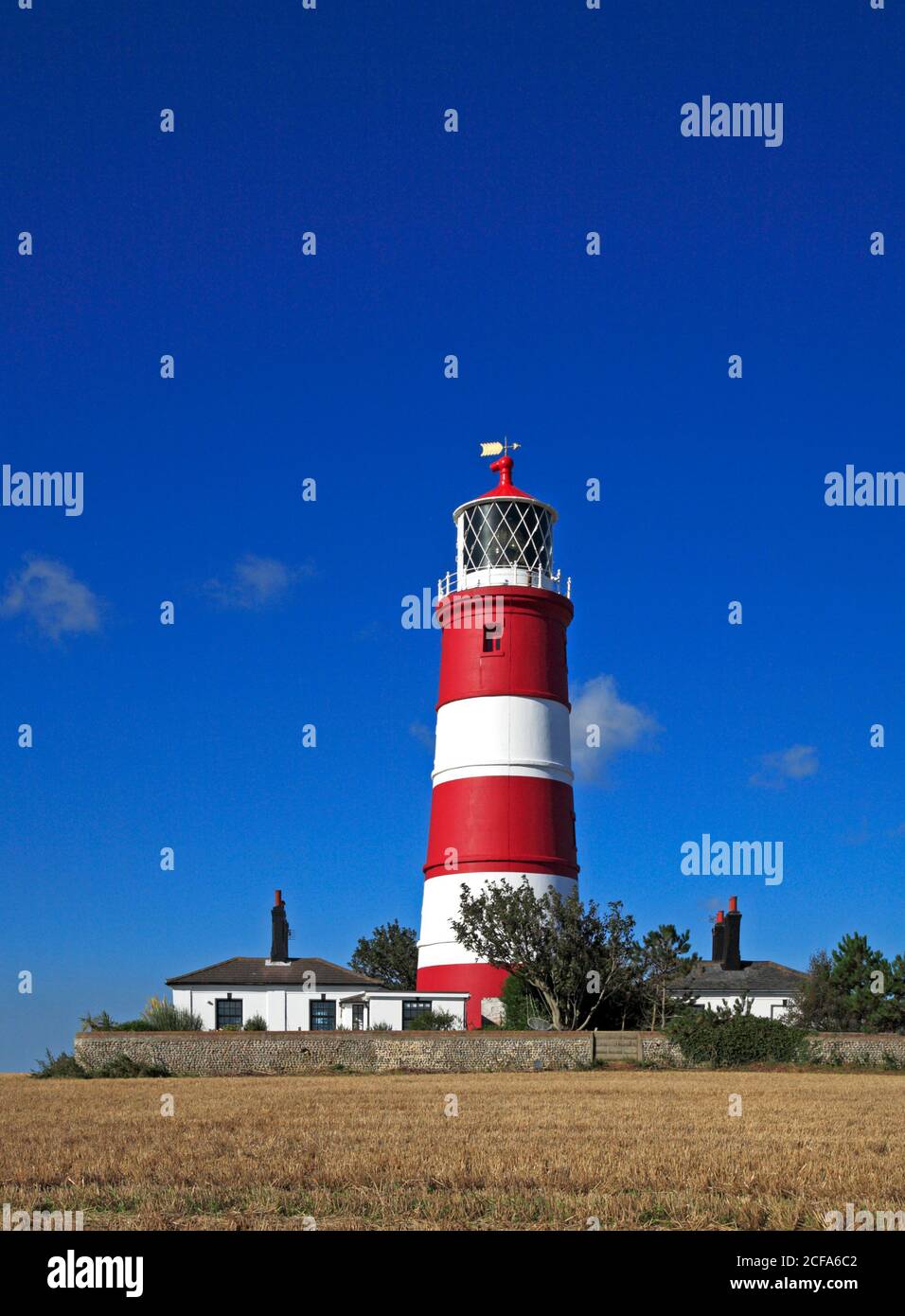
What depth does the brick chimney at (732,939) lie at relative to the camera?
209ft

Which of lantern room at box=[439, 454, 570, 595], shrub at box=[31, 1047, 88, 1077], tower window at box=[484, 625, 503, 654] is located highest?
lantern room at box=[439, 454, 570, 595]

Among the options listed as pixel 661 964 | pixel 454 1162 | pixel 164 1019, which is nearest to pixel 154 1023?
pixel 164 1019

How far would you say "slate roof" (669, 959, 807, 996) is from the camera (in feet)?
198

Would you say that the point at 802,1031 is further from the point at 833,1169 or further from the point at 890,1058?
the point at 833,1169

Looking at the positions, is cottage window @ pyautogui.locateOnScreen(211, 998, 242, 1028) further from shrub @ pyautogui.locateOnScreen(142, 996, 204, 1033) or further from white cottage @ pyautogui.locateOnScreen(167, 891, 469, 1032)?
shrub @ pyautogui.locateOnScreen(142, 996, 204, 1033)

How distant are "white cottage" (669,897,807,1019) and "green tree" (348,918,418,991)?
11589 mm

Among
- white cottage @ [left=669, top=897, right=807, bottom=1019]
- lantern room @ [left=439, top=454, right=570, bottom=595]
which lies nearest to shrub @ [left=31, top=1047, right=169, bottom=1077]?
lantern room @ [left=439, top=454, right=570, bottom=595]

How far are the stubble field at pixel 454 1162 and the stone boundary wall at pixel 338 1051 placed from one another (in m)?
11.3

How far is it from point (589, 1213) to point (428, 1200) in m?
1.15

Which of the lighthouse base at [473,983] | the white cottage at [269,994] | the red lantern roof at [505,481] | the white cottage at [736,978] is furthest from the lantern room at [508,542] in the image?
the white cottage at [736,978]

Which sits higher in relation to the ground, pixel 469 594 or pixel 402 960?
pixel 469 594
